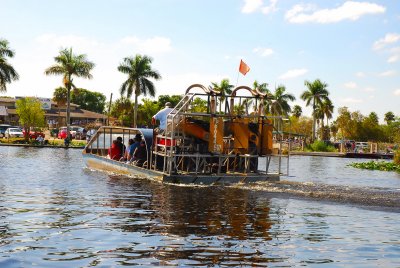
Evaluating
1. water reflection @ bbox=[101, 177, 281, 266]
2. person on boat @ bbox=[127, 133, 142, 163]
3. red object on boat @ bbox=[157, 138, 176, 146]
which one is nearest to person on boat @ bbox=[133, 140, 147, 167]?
person on boat @ bbox=[127, 133, 142, 163]

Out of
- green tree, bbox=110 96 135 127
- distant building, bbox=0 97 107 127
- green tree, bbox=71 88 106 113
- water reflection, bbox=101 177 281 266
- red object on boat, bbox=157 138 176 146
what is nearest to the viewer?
water reflection, bbox=101 177 281 266

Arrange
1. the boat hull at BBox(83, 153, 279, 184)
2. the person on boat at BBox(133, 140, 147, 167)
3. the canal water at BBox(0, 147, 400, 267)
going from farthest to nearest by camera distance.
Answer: the person on boat at BBox(133, 140, 147, 167)
the boat hull at BBox(83, 153, 279, 184)
the canal water at BBox(0, 147, 400, 267)

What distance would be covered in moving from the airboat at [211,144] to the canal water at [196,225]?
87 cm

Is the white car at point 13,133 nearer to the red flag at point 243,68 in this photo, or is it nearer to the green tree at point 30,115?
the green tree at point 30,115

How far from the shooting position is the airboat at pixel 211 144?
22.1 m

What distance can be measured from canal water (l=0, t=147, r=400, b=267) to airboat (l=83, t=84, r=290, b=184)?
0.87m

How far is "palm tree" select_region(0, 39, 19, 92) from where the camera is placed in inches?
2328

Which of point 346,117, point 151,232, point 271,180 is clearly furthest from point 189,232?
point 346,117

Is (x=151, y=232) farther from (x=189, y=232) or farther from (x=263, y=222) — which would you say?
(x=263, y=222)

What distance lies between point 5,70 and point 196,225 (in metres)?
50.9

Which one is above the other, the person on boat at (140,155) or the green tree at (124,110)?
the green tree at (124,110)

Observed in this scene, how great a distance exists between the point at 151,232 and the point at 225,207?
468cm

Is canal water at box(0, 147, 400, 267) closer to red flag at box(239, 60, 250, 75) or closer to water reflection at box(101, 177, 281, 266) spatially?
water reflection at box(101, 177, 281, 266)

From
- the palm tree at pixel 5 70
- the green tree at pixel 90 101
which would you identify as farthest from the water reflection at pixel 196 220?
the green tree at pixel 90 101
